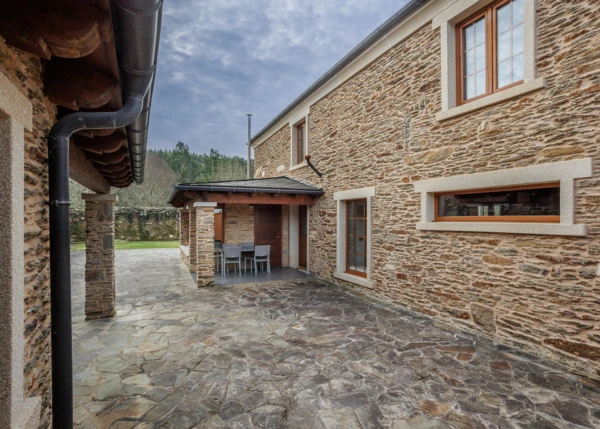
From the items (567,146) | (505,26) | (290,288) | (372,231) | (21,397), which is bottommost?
(290,288)

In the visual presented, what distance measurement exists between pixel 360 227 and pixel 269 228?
440 cm

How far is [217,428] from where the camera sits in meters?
2.54

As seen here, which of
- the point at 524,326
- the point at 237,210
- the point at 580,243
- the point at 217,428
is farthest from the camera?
the point at 237,210

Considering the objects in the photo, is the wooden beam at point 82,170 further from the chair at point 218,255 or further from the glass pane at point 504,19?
the glass pane at point 504,19

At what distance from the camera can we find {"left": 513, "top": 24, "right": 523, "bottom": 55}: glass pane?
4.01 m

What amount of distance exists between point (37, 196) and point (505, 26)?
19.1 feet

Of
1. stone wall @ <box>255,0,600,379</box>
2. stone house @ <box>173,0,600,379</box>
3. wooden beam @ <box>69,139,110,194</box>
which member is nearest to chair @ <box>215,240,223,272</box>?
stone house @ <box>173,0,600,379</box>

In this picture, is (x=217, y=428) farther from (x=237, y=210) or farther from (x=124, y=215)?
(x=124, y=215)

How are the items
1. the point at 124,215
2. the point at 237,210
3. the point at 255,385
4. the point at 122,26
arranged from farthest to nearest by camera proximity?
the point at 124,215 → the point at 237,210 → the point at 255,385 → the point at 122,26

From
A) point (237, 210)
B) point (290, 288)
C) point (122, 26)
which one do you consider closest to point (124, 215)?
point (237, 210)

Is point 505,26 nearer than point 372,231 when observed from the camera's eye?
Yes

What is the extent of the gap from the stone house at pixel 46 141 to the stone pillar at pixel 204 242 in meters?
5.04

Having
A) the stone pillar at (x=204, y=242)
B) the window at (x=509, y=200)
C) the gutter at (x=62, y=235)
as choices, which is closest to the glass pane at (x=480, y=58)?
the window at (x=509, y=200)

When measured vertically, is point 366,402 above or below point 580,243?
below
